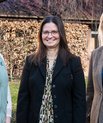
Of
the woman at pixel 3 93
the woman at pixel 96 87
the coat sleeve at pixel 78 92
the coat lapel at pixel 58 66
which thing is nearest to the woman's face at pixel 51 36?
the coat lapel at pixel 58 66

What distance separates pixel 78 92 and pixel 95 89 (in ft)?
0.91

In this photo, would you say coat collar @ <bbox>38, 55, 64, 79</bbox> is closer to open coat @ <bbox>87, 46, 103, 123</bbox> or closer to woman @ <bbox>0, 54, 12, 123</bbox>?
open coat @ <bbox>87, 46, 103, 123</bbox>

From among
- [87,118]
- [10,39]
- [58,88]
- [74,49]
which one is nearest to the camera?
[58,88]

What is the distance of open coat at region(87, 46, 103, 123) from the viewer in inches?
194

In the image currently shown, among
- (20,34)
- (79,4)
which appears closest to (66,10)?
(79,4)

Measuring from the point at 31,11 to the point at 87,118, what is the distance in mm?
15251

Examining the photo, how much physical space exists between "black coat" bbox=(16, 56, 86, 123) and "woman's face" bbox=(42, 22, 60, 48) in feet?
0.64

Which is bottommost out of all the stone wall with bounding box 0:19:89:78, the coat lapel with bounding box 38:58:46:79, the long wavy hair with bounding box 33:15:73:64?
the stone wall with bounding box 0:19:89:78

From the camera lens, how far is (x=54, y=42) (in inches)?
187

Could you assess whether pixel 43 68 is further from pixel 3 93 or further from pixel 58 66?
pixel 3 93

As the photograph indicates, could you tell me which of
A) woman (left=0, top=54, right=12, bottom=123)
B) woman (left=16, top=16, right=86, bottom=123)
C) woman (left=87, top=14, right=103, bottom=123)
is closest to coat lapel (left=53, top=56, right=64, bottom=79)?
woman (left=16, top=16, right=86, bottom=123)

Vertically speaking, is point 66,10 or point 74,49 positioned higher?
point 66,10

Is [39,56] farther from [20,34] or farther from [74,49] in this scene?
[74,49]

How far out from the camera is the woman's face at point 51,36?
4.74 m
